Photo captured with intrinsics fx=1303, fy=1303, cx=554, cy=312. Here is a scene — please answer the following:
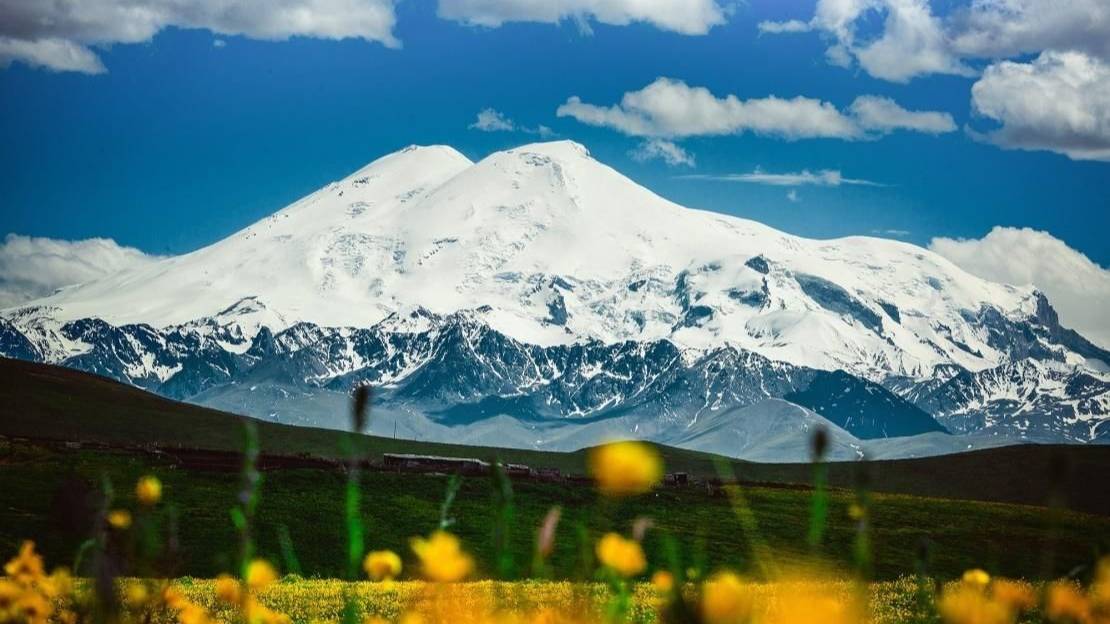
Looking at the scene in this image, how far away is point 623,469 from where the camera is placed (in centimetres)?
421

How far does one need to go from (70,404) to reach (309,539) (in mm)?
138888

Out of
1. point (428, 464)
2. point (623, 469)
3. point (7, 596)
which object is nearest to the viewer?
Result: point (623, 469)

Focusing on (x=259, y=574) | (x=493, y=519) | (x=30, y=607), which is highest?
(x=259, y=574)

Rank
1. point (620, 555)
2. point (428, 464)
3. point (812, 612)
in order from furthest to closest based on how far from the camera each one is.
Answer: point (428, 464), point (620, 555), point (812, 612)

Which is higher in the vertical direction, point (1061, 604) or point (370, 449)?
point (370, 449)

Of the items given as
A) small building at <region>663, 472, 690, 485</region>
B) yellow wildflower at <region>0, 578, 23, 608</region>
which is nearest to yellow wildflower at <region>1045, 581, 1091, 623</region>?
yellow wildflower at <region>0, 578, 23, 608</region>

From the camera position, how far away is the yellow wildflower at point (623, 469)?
13.8 feet

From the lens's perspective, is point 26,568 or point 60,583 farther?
point 26,568

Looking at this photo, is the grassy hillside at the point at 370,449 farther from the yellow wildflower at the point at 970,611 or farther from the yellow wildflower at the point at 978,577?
the yellow wildflower at the point at 970,611

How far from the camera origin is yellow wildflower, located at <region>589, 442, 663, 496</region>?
421 cm

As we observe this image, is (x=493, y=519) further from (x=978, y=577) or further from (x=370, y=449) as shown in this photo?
(x=370, y=449)

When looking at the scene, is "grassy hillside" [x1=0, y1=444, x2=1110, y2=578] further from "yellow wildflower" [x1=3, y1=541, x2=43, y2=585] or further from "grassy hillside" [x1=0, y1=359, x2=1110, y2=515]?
"grassy hillside" [x1=0, y1=359, x2=1110, y2=515]

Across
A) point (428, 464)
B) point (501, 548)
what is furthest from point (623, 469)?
point (428, 464)

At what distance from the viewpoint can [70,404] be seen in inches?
7717
